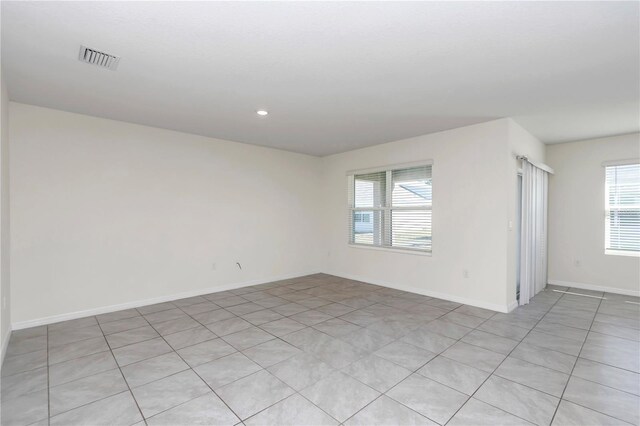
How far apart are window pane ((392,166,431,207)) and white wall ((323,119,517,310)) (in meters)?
0.17

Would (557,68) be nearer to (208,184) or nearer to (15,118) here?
(208,184)

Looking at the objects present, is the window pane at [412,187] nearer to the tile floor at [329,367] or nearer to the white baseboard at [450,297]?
the white baseboard at [450,297]

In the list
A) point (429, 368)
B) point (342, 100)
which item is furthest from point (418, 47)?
point (429, 368)

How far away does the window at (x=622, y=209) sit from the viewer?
4.67 meters

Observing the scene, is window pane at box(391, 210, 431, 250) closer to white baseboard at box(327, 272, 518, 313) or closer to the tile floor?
white baseboard at box(327, 272, 518, 313)

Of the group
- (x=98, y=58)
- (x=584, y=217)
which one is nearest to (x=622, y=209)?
(x=584, y=217)

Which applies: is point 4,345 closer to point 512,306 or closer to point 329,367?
point 329,367

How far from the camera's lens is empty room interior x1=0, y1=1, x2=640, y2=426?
6.57 feet

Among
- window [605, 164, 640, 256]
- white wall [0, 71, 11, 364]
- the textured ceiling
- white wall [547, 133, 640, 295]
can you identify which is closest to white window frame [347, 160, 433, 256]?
the textured ceiling

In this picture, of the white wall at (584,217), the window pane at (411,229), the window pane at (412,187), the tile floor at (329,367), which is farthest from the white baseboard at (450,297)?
the white wall at (584,217)

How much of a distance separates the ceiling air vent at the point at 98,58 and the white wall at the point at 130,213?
65.4 inches

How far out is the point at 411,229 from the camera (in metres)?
5.05

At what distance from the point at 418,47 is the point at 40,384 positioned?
3.68 metres

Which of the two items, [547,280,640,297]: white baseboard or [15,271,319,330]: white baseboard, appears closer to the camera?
[15,271,319,330]: white baseboard
